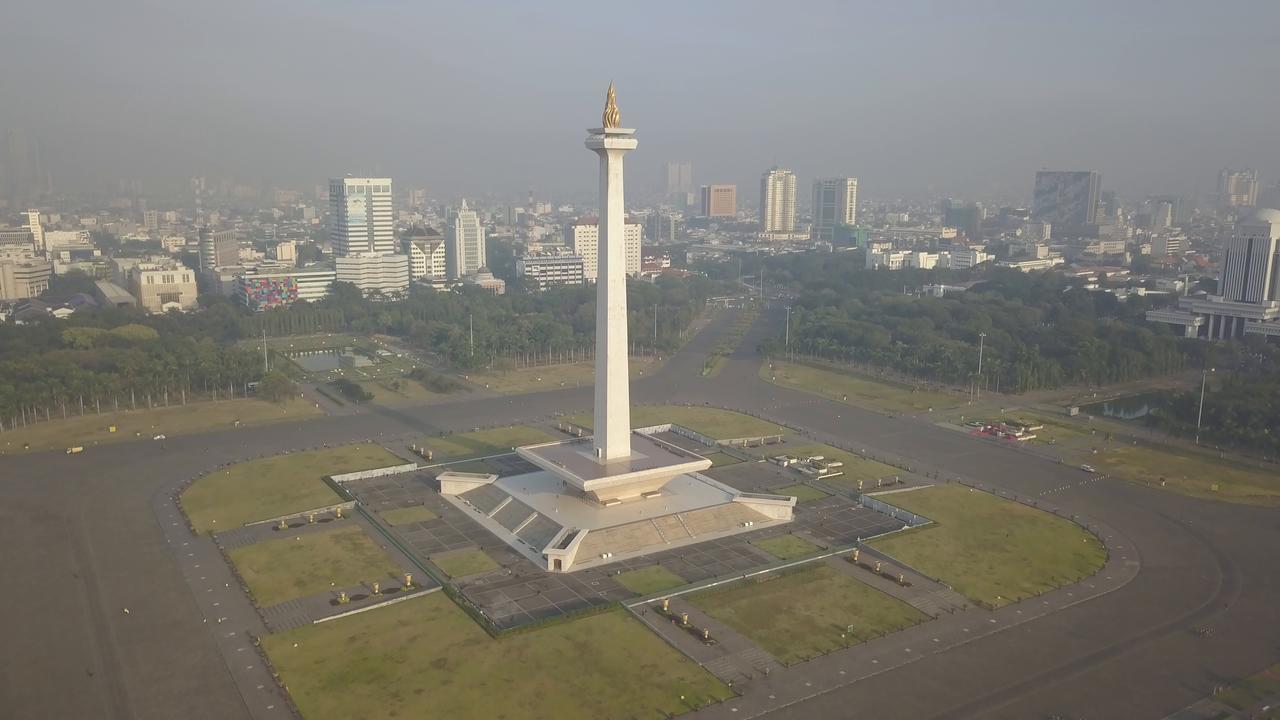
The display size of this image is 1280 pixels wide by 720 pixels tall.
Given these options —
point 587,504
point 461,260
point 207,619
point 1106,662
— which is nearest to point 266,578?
point 207,619

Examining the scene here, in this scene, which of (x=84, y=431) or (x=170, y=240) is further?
(x=170, y=240)

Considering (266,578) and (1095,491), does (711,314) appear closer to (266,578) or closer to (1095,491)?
(1095,491)

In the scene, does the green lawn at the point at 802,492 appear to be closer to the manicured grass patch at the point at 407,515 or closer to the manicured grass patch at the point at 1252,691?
the manicured grass patch at the point at 407,515

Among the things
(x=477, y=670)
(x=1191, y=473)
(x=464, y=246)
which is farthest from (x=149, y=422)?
(x=464, y=246)

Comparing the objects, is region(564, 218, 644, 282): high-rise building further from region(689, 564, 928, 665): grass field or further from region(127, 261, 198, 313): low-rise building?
region(689, 564, 928, 665): grass field

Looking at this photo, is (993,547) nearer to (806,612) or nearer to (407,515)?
(806,612)

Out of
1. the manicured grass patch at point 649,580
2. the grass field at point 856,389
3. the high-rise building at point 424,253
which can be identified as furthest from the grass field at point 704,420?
the high-rise building at point 424,253
